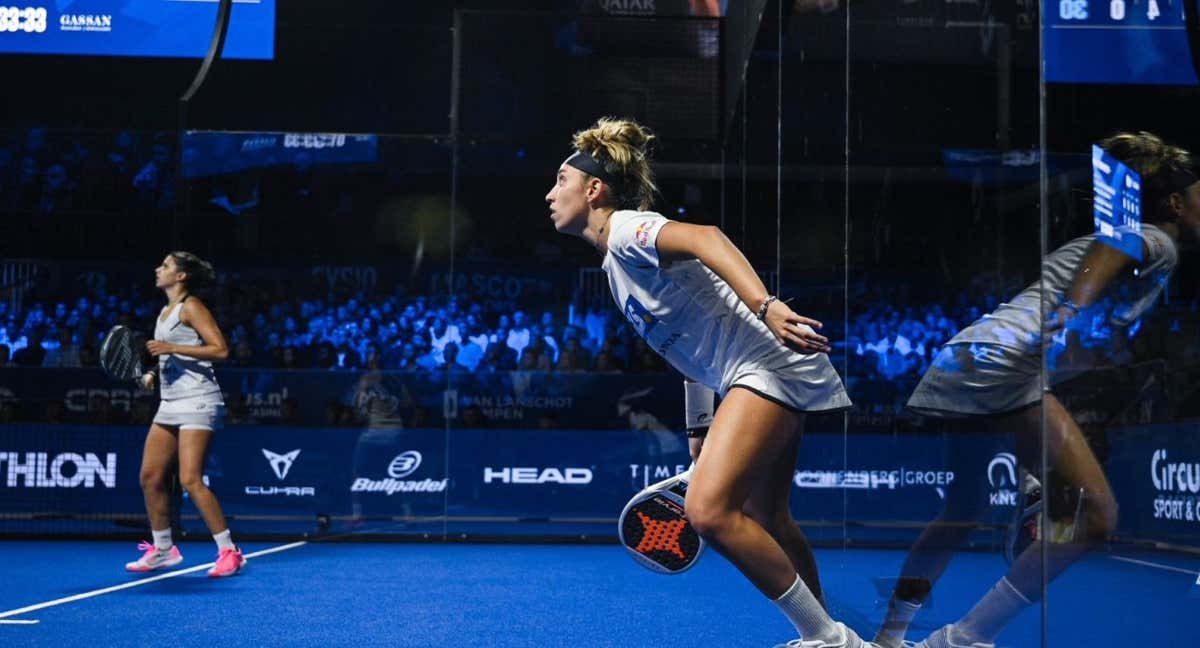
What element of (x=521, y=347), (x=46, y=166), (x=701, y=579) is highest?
(x=46, y=166)

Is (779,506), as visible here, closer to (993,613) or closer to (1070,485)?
(993,613)

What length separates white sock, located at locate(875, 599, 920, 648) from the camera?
2.95m

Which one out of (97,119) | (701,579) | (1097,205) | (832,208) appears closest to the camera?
(1097,205)

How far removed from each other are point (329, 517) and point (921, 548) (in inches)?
206

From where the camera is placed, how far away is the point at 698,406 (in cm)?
338

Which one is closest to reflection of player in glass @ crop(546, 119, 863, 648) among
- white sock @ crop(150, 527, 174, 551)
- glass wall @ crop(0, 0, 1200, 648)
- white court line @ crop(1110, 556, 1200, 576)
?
white court line @ crop(1110, 556, 1200, 576)

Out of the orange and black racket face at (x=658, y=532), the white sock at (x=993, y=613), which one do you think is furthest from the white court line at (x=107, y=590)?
the white sock at (x=993, y=613)

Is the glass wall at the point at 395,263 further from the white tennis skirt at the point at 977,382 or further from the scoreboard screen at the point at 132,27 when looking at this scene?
the white tennis skirt at the point at 977,382

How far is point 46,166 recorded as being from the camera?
7664 mm

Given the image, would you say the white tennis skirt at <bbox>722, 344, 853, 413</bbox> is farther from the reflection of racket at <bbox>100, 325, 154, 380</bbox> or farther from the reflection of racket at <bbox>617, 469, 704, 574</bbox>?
the reflection of racket at <bbox>100, 325, 154, 380</bbox>

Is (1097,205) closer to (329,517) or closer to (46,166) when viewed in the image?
(329,517)

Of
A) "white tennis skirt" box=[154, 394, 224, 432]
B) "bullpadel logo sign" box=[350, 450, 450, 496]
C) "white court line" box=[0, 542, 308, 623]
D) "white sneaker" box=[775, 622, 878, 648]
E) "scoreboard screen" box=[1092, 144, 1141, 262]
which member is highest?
"scoreboard screen" box=[1092, 144, 1141, 262]

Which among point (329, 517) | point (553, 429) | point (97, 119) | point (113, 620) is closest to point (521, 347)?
point (553, 429)

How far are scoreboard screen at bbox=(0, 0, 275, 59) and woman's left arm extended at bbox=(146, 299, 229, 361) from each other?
223 cm
